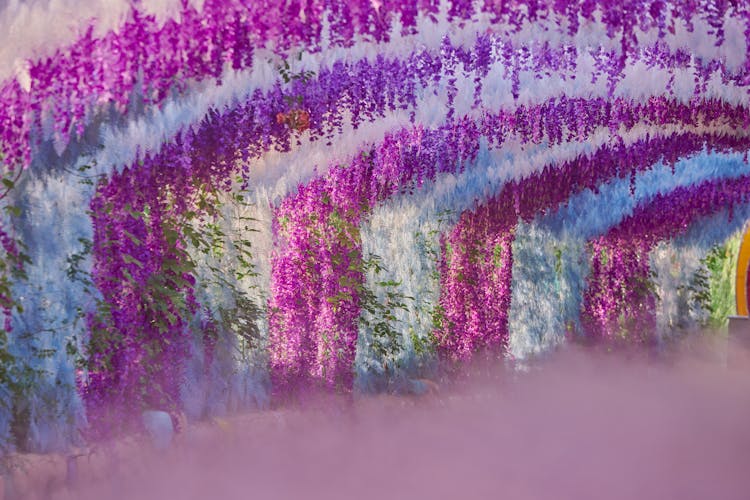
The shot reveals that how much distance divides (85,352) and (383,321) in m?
3.45

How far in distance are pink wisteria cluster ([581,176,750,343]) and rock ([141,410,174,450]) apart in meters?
7.29

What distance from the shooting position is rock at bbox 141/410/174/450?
15.5 ft

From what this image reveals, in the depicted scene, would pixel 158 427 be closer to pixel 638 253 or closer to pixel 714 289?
pixel 638 253

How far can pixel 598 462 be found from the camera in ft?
17.9

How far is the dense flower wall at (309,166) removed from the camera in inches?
159

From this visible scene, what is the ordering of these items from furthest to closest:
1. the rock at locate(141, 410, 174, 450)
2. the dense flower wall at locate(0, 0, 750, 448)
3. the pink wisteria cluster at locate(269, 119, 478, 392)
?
1. the pink wisteria cluster at locate(269, 119, 478, 392)
2. the rock at locate(141, 410, 174, 450)
3. the dense flower wall at locate(0, 0, 750, 448)

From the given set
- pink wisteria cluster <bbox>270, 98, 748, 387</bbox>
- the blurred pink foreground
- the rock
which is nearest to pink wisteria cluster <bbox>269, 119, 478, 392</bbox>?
pink wisteria cluster <bbox>270, 98, 748, 387</bbox>

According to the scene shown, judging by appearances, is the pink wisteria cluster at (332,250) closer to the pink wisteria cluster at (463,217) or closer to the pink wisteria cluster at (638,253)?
the pink wisteria cluster at (463,217)

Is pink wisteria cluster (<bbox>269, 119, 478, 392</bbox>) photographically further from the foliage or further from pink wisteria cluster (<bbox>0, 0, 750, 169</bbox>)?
the foliage

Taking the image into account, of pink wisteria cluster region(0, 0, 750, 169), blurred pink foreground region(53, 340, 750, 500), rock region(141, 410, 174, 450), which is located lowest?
blurred pink foreground region(53, 340, 750, 500)

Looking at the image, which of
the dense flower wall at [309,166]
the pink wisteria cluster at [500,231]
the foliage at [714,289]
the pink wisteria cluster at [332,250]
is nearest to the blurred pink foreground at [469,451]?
the dense flower wall at [309,166]

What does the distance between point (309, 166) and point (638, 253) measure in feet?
21.8

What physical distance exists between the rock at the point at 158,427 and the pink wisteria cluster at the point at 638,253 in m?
7.29

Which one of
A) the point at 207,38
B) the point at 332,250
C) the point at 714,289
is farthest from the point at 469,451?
the point at 714,289
